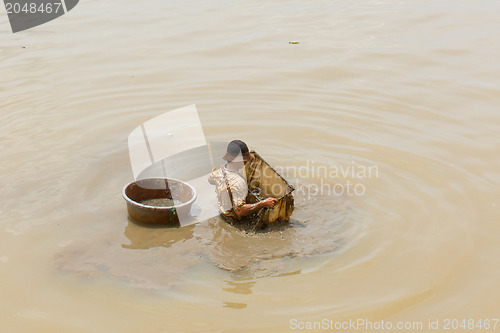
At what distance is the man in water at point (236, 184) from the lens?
221 inches

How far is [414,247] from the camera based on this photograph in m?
5.42

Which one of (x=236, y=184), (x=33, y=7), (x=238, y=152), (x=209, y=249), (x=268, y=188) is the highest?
(x=33, y=7)

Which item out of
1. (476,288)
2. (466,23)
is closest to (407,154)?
(476,288)

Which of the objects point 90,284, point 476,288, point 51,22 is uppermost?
point 51,22

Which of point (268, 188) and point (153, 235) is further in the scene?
point (268, 188)

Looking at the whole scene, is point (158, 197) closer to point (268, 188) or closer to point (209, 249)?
point (209, 249)

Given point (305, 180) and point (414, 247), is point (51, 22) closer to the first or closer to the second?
point (305, 180)

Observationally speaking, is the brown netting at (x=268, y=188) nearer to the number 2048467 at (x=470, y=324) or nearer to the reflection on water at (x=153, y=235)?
the reflection on water at (x=153, y=235)

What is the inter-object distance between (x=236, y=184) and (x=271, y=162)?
1.71m

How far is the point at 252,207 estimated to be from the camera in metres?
5.62

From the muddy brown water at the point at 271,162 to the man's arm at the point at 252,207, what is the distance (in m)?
0.23

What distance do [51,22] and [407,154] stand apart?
955 centimetres

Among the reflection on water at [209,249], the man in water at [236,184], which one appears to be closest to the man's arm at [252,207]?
the man in water at [236,184]

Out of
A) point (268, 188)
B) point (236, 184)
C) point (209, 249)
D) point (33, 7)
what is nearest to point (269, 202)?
point (236, 184)
